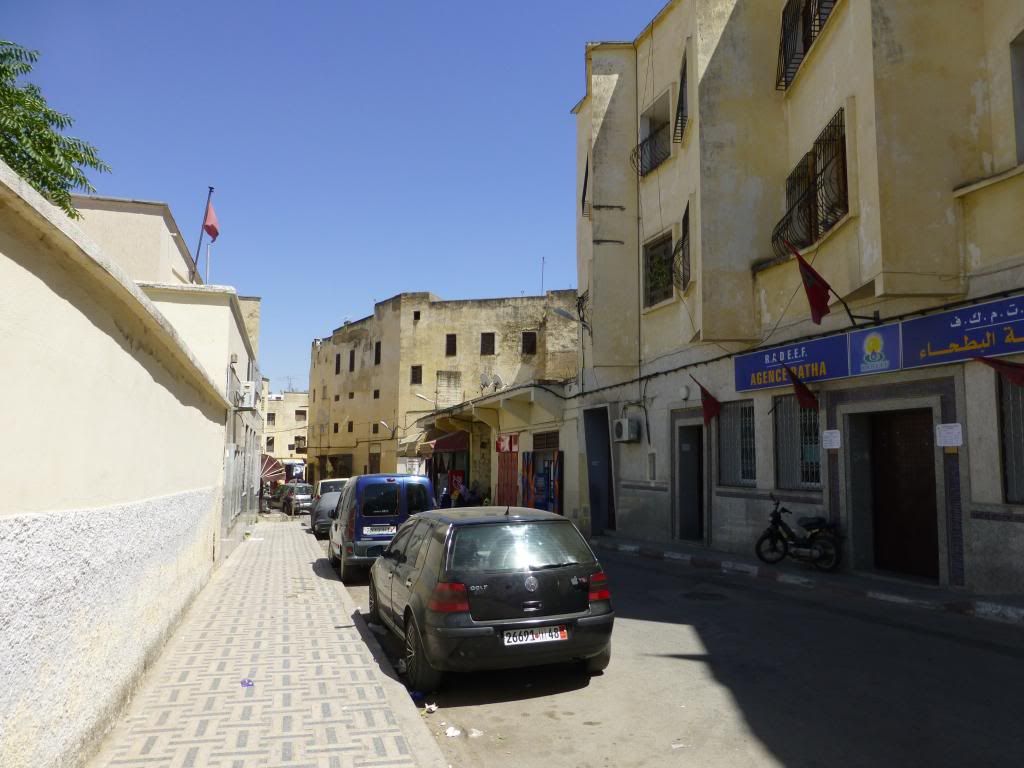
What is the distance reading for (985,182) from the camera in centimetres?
959

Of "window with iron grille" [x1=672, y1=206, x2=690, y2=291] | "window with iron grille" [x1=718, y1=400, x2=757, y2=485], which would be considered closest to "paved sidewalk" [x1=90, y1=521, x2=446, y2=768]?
"window with iron grille" [x1=718, y1=400, x2=757, y2=485]

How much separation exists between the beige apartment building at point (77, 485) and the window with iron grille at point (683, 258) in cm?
1140

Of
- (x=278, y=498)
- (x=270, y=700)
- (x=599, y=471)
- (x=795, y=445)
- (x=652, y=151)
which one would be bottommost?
(x=278, y=498)

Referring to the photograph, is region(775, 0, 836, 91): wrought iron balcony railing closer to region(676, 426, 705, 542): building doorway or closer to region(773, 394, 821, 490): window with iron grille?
region(773, 394, 821, 490): window with iron grille

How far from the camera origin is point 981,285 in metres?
9.70

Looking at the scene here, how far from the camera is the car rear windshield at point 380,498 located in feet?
43.4

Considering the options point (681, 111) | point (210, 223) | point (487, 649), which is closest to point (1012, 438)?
point (487, 649)

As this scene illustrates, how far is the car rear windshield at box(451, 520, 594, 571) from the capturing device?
652 cm

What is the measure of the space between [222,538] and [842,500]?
10.8 m

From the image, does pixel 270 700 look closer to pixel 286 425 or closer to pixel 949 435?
pixel 949 435

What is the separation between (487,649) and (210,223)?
1519 cm

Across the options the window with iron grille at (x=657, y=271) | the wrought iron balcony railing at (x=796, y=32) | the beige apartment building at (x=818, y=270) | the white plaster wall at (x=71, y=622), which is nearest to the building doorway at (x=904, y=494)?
the beige apartment building at (x=818, y=270)

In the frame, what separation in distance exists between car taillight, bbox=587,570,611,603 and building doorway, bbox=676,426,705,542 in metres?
10.5

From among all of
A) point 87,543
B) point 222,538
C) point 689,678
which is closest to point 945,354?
point 689,678
